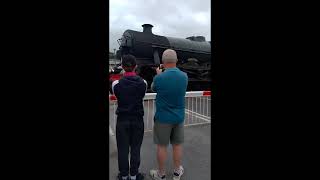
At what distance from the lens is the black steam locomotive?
12.5 meters

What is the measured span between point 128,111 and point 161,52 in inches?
425

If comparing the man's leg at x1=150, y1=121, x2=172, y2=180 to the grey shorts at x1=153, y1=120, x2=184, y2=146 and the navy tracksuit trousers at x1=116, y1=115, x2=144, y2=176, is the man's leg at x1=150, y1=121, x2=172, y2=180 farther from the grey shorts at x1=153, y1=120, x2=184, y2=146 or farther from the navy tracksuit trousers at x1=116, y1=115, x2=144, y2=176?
the navy tracksuit trousers at x1=116, y1=115, x2=144, y2=176

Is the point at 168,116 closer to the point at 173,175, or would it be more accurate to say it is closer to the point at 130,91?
the point at 130,91

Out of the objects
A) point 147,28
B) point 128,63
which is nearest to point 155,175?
point 128,63

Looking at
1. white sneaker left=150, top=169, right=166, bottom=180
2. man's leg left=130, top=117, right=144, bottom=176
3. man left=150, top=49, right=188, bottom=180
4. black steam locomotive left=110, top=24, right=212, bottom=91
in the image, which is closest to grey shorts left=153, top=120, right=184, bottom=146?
man left=150, top=49, right=188, bottom=180

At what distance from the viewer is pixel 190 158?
12.8 ft

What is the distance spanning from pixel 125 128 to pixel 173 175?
0.97 m

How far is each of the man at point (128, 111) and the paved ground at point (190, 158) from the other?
478 millimetres

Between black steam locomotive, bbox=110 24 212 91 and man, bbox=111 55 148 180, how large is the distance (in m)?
8.60
